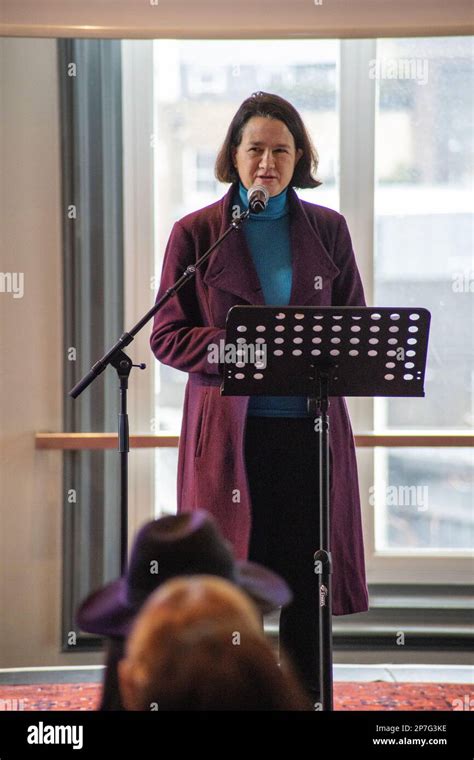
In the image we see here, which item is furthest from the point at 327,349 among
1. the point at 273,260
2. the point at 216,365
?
the point at 273,260

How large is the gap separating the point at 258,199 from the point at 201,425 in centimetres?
65

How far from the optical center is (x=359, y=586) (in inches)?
97.3

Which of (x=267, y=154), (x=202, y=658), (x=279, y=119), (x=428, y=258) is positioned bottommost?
(x=202, y=658)

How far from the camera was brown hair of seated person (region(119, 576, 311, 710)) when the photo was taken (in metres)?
0.67

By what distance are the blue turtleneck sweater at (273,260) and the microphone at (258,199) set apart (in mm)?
193

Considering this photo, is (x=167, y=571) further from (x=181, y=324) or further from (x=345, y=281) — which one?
(x=345, y=281)

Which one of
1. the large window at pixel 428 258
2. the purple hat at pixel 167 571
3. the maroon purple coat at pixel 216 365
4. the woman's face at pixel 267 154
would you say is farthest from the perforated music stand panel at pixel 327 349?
the large window at pixel 428 258

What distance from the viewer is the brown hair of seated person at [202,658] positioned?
0.67 metres

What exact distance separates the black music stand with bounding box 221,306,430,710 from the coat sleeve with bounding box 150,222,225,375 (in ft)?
1.12

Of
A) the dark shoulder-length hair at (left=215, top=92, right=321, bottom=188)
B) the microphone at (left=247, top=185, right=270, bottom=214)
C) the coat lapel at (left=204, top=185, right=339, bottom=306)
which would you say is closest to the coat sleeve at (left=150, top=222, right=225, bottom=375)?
the coat lapel at (left=204, top=185, right=339, bottom=306)

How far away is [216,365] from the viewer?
7.45ft

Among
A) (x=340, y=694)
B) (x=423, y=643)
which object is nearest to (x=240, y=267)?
(x=340, y=694)

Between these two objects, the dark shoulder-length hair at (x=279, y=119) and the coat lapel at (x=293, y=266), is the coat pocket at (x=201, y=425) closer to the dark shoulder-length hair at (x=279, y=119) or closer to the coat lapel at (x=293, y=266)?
the coat lapel at (x=293, y=266)

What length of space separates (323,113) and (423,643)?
1976 millimetres
